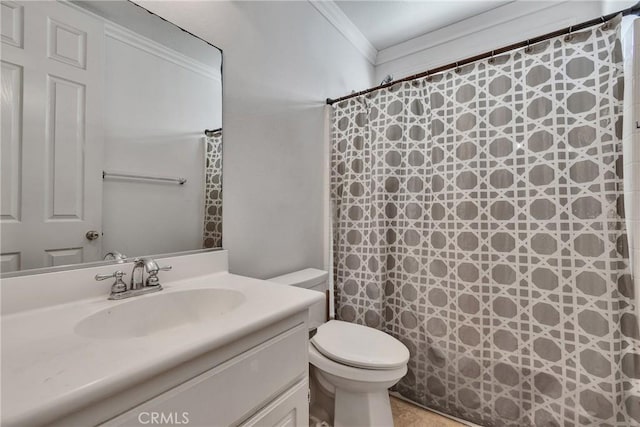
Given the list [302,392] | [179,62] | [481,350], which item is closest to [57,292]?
[302,392]

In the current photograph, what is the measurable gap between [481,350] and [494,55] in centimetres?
151

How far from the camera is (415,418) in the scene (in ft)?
4.79

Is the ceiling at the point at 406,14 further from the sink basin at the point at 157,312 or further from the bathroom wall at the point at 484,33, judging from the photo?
the sink basin at the point at 157,312

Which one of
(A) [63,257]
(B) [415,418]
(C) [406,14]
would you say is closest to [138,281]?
(A) [63,257]

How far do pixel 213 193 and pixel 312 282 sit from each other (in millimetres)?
690

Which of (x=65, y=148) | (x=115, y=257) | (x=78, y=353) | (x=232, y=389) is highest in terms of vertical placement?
(x=65, y=148)

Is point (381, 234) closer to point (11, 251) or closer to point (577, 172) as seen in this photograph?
point (577, 172)

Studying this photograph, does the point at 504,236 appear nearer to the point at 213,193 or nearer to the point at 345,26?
the point at 213,193

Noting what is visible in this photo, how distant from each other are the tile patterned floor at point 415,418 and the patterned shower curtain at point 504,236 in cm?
6

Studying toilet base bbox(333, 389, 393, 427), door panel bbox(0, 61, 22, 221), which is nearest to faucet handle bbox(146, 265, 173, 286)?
door panel bbox(0, 61, 22, 221)

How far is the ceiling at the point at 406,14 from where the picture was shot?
6.11 feet

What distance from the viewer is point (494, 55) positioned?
53.8 inches

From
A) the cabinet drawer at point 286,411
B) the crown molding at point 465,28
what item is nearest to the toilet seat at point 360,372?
the cabinet drawer at point 286,411

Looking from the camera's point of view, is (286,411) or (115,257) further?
(115,257)
